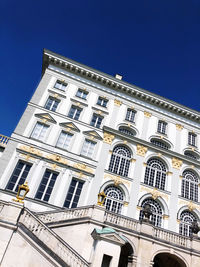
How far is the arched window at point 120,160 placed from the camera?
23.5 meters

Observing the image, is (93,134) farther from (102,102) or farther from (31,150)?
(31,150)

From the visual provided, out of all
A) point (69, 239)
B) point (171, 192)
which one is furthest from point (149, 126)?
point (69, 239)

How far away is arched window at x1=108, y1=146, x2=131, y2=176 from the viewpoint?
2347cm

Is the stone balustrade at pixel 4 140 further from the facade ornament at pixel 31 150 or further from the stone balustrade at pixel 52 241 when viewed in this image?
the stone balustrade at pixel 52 241

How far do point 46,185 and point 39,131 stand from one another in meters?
5.62

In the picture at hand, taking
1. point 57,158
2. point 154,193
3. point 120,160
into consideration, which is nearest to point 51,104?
point 57,158

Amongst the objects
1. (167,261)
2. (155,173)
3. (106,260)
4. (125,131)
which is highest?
(125,131)

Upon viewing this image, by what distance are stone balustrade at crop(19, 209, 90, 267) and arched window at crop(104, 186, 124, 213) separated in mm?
9837

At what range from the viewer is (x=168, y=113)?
29672 millimetres

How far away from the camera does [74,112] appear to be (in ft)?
84.7

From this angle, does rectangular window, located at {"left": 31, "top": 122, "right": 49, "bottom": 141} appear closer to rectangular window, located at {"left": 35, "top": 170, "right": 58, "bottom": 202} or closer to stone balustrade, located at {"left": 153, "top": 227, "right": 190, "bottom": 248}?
rectangular window, located at {"left": 35, "top": 170, "right": 58, "bottom": 202}

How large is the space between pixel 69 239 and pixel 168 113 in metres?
20.7

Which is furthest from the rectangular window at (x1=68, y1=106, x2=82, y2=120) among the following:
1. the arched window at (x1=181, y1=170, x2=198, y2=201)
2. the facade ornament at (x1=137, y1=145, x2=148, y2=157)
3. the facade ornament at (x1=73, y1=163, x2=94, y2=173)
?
the arched window at (x1=181, y1=170, x2=198, y2=201)

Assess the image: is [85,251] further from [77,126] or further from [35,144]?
[77,126]
